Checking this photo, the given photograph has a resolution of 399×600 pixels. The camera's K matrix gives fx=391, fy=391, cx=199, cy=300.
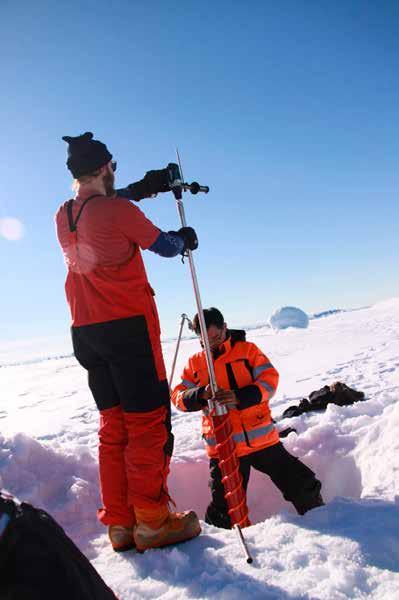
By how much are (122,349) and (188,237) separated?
Result: 0.85m

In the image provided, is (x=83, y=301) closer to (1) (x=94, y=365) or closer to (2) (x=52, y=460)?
(1) (x=94, y=365)

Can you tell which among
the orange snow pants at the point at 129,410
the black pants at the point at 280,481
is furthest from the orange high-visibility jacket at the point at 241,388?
the orange snow pants at the point at 129,410

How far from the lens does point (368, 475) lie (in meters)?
3.11

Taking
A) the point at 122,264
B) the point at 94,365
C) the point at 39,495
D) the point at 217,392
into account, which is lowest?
the point at 39,495

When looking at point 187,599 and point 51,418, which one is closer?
point 187,599

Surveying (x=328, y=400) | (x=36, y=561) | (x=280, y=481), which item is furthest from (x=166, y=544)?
(x=328, y=400)

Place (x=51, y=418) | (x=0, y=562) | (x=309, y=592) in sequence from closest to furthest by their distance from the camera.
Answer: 1. (x=0, y=562)
2. (x=309, y=592)
3. (x=51, y=418)

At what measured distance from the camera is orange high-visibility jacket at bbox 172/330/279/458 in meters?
2.92

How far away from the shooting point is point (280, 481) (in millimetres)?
3053

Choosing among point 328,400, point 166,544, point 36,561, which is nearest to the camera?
point 36,561

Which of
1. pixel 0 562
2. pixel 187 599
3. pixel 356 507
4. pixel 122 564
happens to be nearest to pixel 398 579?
pixel 356 507

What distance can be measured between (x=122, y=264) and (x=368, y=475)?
2549 mm

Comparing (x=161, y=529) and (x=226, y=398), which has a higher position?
(x=226, y=398)

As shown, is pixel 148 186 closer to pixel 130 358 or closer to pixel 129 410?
pixel 130 358
